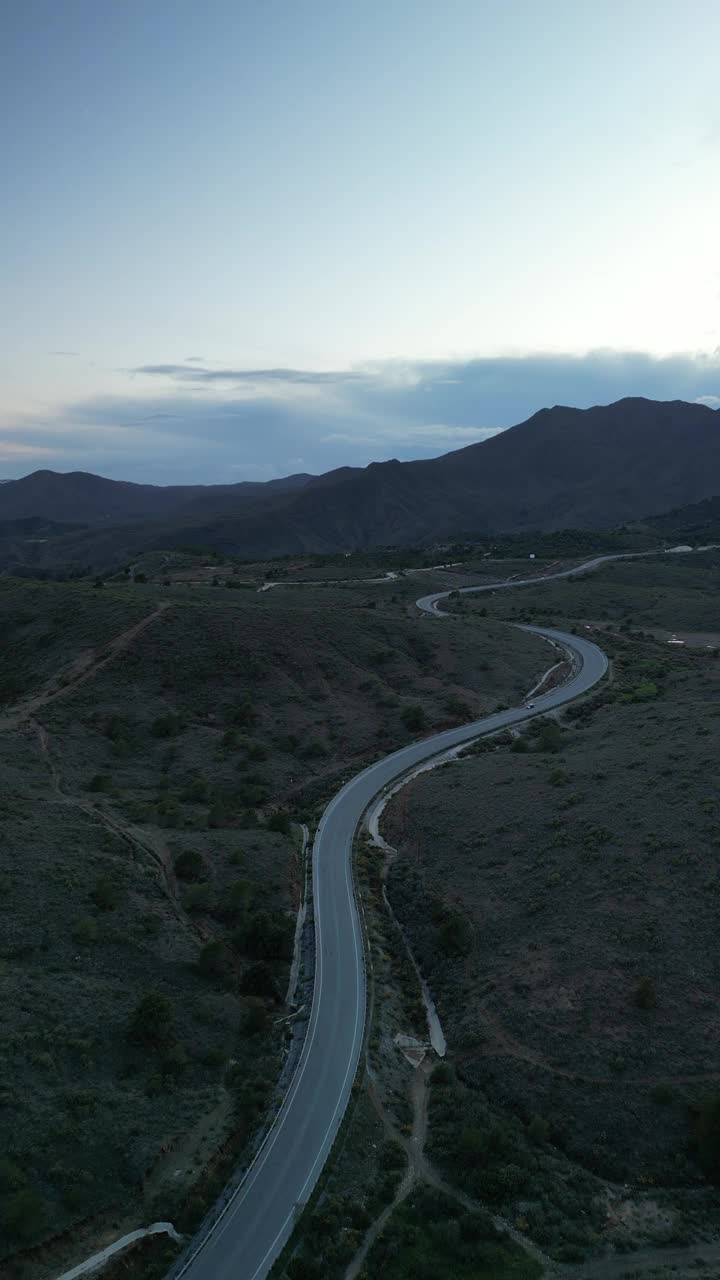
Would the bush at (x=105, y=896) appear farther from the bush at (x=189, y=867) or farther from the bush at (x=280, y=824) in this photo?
the bush at (x=280, y=824)

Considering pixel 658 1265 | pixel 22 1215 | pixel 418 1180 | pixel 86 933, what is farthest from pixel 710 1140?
pixel 86 933

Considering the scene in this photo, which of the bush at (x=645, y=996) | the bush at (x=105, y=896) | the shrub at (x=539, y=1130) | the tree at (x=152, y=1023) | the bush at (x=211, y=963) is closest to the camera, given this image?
the shrub at (x=539, y=1130)

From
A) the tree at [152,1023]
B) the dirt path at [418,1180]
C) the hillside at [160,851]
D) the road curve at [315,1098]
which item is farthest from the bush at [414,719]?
the tree at [152,1023]

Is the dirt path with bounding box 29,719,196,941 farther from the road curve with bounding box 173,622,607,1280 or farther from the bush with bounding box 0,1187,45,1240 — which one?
the bush with bounding box 0,1187,45,1240

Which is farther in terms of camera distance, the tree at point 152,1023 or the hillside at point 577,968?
the tree at point 152,1023

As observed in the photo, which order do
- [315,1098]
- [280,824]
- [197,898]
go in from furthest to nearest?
[280,824] → [197,898] → [315,1098]

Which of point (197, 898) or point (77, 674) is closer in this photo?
point (197, 898)

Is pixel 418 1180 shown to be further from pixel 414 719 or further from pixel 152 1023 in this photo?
pixel 414 719

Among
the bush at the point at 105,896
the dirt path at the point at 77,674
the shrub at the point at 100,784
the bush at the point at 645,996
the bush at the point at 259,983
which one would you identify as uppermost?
the dirt path at the point at 77,674
